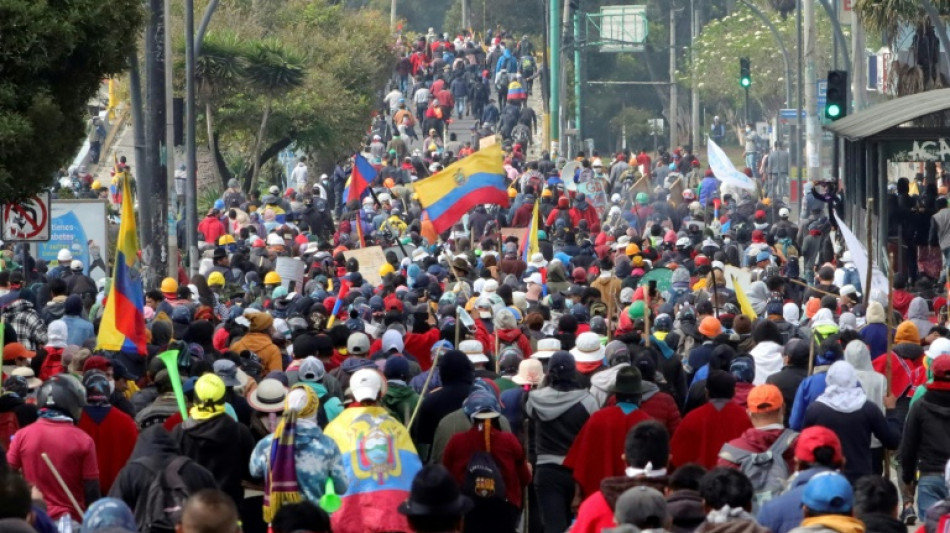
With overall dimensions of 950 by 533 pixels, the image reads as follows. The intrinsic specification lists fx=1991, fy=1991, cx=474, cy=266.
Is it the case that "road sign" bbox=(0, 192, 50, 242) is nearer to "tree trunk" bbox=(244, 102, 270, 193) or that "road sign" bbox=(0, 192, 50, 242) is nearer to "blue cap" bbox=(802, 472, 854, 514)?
"blue cap" bbox=(802, 472, 854, 514)

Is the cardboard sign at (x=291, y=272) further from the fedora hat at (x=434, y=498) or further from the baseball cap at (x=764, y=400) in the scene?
the fedora hat at (x=434, y=498)

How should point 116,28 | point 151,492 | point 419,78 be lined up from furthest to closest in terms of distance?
1. point 419,78
2. point 116,28
3. point 151,492

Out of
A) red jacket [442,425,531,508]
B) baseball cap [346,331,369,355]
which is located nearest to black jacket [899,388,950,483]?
red jacket [442,425,531,508]

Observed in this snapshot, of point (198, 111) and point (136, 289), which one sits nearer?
point (136, 289)

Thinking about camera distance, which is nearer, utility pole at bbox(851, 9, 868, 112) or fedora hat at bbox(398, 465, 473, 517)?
fedora hat at bbox(398, 465, 473, 517)

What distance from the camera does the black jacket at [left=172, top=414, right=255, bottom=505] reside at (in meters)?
10.2

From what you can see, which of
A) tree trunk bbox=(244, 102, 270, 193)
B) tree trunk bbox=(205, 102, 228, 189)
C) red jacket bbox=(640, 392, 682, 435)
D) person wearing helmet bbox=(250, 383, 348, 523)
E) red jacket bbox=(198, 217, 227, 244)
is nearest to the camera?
person wearing helmet bbox=(250, 383, 348, 523)

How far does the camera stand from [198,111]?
132ft

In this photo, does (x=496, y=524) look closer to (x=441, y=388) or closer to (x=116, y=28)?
(x=441, y=388)

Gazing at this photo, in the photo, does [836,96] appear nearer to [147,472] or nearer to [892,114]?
[892,114]

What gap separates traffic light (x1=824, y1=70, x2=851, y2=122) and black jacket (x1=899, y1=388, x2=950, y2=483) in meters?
17.3

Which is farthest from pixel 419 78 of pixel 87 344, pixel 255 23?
pixel 87 344

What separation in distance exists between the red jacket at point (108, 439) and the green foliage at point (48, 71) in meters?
3.09

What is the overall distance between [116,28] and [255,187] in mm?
26766
